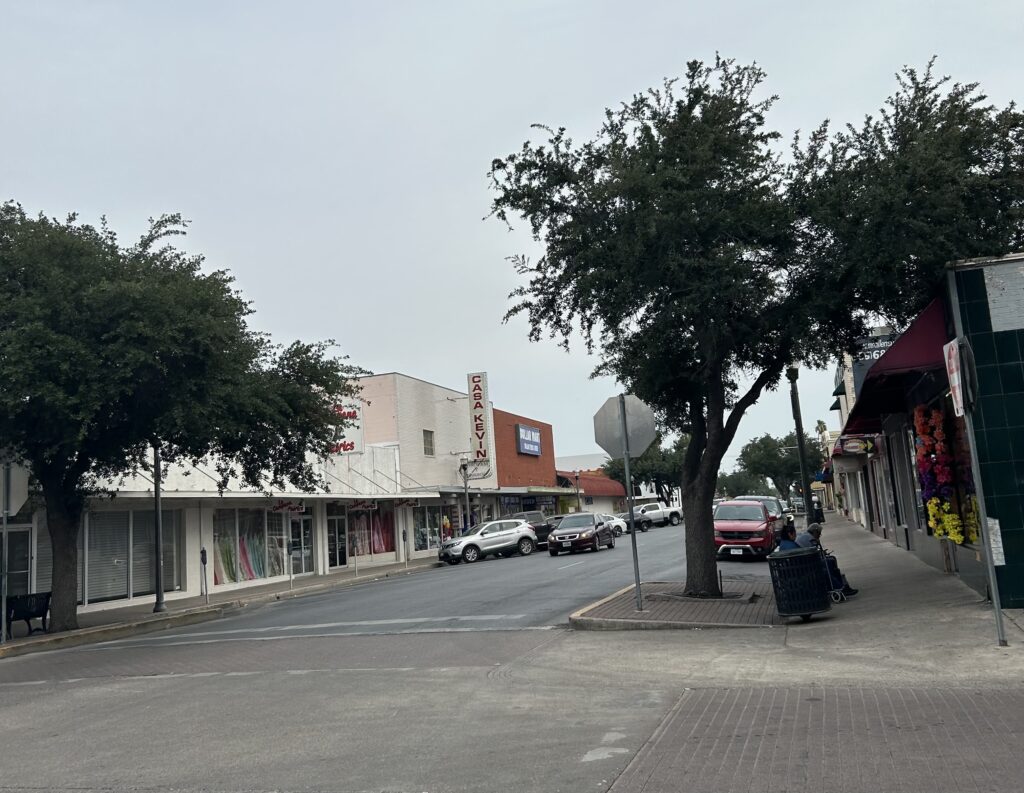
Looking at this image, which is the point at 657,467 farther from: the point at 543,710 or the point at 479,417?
the point at 543,710

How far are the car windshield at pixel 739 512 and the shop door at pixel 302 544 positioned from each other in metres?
15.6

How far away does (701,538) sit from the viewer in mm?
14695

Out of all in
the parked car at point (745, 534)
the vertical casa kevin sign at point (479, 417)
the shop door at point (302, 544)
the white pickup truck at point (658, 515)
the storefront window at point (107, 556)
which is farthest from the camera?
the white pickup truck at point (658, 515)

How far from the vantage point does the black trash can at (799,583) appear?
11.5m

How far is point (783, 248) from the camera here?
13.1m

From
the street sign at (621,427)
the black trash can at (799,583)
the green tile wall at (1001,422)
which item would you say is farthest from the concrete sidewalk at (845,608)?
the street sign at (621,427)

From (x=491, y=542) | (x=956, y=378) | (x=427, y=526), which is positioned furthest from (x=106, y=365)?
(x=427, y=526)

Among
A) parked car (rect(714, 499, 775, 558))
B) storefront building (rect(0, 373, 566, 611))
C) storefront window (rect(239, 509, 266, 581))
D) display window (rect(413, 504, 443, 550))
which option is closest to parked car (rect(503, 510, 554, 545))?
storefront building (rect(0, 373, 566, 611))

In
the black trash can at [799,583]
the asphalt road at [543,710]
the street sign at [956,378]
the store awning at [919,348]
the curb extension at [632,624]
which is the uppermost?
the store awning at [919,348]

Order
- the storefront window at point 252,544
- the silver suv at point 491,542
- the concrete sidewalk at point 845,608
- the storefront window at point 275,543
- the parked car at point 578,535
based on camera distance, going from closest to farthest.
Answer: the concrete sidewalk at point 845,608 < the storefront window at point 252,544 < the storefront window at point 275,543 < the parked car at point 578,535 < the silver suv at point 491,542

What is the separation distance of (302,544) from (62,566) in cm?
1532

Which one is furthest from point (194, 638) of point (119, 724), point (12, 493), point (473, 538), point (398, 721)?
point (473, 538)

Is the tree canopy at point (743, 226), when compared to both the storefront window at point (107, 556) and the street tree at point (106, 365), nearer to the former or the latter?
the street tree at point (106, 365)

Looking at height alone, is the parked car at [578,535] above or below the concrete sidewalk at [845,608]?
above
